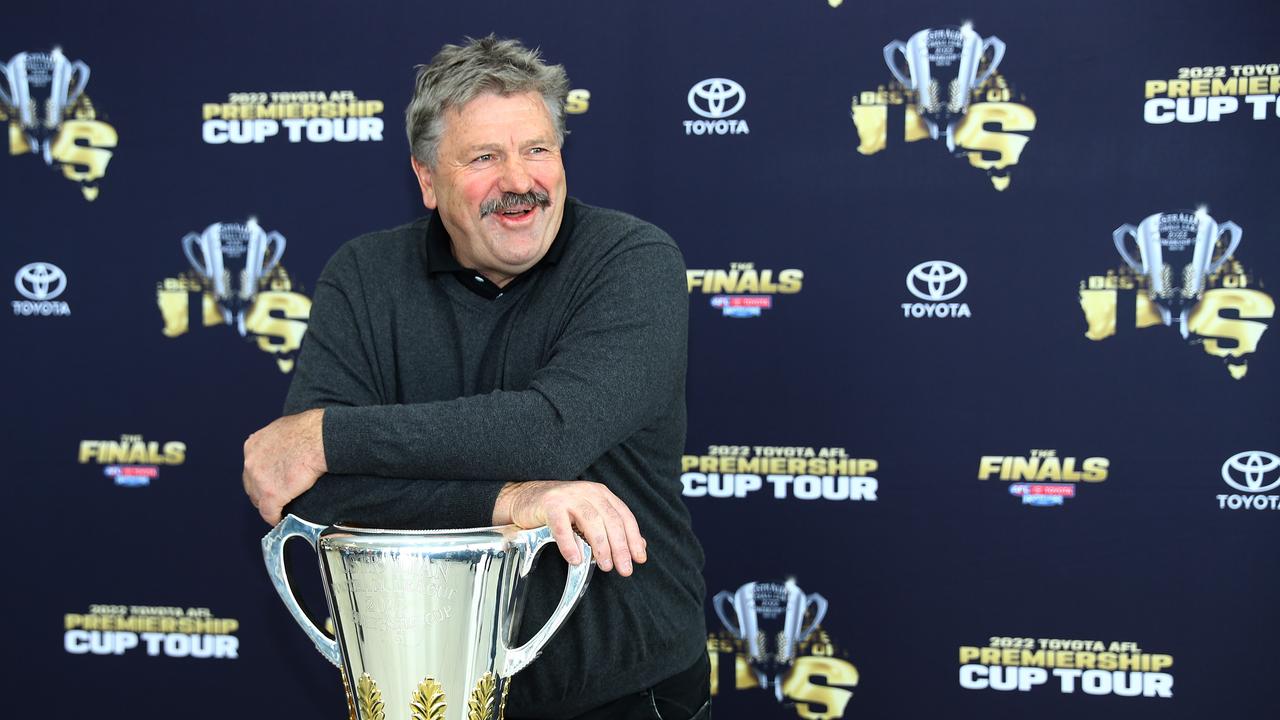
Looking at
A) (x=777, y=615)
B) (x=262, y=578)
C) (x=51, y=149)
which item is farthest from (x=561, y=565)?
(x=51, y=149)

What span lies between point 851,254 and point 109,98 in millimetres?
1628

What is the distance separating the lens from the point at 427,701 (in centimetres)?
101

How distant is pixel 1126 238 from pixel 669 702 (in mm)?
1327

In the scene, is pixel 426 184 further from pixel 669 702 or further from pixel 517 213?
pixel 669 702

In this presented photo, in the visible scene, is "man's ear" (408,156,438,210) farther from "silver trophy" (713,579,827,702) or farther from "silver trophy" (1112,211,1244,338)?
"silver trophy" (1112,211,1244,338)

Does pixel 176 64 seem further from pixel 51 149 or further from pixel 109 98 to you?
pixel 51 149

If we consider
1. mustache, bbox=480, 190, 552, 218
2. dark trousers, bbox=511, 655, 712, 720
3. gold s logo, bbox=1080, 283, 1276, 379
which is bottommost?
dark trousers, bbox=511, 655, 712, 720

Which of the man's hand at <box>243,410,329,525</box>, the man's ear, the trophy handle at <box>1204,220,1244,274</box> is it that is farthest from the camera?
the trophy handle at <box>1204,220,1244,274</box>

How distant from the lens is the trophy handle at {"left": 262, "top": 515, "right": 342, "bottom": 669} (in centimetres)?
105

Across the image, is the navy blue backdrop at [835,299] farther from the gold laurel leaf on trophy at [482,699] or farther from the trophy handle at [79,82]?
the gold laurel leaf on trophy at [482,699]

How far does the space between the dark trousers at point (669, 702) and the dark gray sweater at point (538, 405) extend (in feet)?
0.06

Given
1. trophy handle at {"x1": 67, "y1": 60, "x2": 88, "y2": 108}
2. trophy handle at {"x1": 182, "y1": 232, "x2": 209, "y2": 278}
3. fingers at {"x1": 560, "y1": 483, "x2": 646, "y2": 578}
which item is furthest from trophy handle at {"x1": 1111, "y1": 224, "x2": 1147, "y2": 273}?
trophy handle at {"x1": 67, "y1": 60, "x2": 88, "y2": 108}

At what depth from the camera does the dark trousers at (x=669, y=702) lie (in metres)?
1.25

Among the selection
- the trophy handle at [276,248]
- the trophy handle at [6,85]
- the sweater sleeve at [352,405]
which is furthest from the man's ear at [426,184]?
the trophy handle at [6,85]
